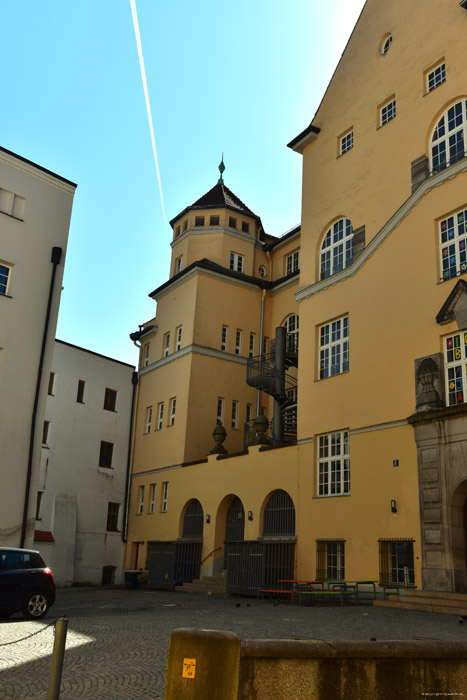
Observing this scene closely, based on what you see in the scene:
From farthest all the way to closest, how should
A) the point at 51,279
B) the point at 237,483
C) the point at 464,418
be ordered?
1. the point at 237,483
2. the point at 51,279
3. the point at 464,418

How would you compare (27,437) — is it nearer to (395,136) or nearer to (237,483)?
(237,483)

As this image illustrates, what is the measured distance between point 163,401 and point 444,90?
67.6 feet

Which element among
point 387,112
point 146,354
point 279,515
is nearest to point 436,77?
point 387,112

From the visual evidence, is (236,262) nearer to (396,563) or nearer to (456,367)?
(456,367)

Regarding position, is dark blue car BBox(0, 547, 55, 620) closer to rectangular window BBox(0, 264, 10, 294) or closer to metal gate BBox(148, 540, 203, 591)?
rectangular window BBox(0, 264, 10, 294)

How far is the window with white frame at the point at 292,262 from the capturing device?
3600cm

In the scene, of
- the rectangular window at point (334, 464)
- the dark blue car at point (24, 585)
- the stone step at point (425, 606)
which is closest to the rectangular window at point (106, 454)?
the rectangular window at point (334, 464)

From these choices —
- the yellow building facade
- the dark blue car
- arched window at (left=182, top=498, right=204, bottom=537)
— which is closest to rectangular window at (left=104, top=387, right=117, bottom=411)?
the yellow building facade

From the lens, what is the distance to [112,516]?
118 ft

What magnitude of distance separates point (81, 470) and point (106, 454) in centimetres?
201

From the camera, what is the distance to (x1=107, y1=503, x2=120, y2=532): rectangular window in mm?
35431

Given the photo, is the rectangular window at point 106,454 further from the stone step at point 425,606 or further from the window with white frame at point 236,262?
the stone step at point 425,606

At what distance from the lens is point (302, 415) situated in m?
25.0

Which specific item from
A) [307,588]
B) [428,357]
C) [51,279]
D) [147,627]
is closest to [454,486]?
[428,357]
